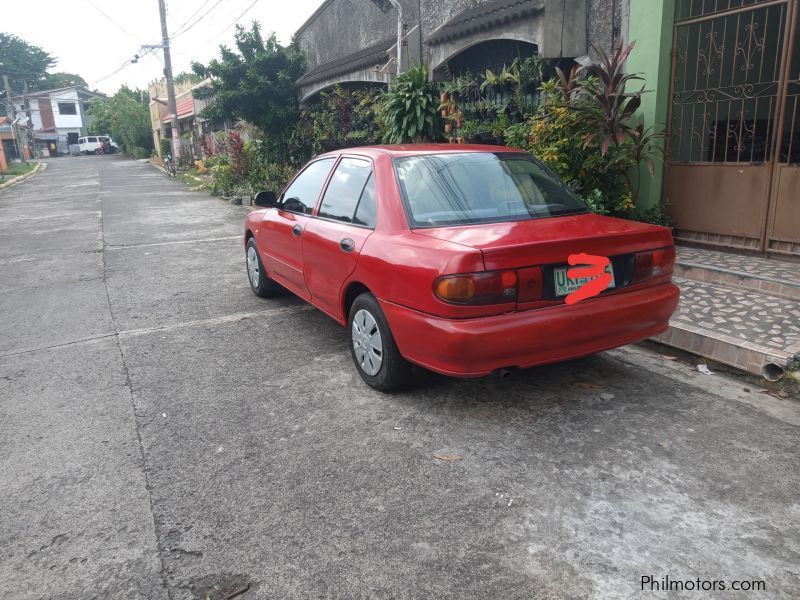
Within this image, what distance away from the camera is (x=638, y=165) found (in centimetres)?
696

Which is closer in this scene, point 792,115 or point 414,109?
point 792,115

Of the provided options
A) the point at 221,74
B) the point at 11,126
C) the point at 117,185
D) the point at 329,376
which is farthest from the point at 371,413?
the point at 11,126

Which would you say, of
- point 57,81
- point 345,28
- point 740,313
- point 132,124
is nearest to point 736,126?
point 740,313

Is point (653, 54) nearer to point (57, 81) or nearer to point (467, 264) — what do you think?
point (467, 264)

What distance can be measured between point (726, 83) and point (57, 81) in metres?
86.5

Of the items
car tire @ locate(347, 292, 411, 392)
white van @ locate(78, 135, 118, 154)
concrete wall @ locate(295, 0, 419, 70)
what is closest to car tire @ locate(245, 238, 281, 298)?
car tire @ locate(347, 292, 411, 392)

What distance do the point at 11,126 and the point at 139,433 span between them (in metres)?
57.2

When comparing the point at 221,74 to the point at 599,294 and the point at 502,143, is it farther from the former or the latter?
the point at 599,294

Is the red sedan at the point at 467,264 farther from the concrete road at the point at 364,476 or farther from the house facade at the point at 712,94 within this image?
the house facade at the point at 712,94

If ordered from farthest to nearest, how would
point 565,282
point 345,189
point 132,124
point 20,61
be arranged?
point 20,61
point 132,124
point 345,189
point 565,282

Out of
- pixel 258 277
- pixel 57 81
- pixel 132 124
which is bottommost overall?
pixel 258 277

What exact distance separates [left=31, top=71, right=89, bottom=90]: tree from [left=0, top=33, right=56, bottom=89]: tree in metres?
0.43

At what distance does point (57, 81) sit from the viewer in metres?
75.9

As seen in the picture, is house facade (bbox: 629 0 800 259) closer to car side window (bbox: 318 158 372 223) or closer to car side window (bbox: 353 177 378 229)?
car side window (bbox: 318 158 372 223)
